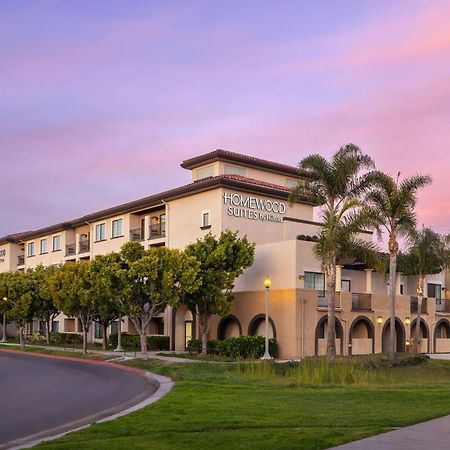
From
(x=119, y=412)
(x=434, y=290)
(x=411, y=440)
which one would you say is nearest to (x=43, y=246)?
(x=434, y=290)

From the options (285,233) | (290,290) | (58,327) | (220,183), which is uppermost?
(220,183)

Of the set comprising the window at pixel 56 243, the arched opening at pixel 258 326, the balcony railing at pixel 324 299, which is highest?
the window at pixel 56 243

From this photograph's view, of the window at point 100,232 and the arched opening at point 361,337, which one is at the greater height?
the window at point 100,232

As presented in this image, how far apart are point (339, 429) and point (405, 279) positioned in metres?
41.8

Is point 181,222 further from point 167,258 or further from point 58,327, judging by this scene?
point 58,327

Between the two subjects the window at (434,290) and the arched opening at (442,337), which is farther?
the window at (434,290)

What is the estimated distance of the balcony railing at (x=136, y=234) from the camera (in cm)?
5591

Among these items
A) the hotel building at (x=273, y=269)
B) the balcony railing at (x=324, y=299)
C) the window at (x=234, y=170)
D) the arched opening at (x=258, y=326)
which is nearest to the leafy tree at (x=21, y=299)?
the hotel building at (x=273, y=269)

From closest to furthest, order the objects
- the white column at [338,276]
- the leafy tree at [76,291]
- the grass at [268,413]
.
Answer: the grass at [268,413]
the leafy tree at [76,291]
the white column at [338,276]

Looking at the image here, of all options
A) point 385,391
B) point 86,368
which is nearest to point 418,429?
point 385,391

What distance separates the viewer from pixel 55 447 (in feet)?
33.4

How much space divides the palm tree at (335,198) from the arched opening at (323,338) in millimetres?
6219

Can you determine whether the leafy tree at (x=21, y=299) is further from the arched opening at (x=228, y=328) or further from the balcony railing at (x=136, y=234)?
the arched opening at (x=228, y=328)

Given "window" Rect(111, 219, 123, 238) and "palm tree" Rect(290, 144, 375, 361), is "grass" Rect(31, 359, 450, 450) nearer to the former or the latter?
"palm tree" Rect(290, 144, 375, 361)
